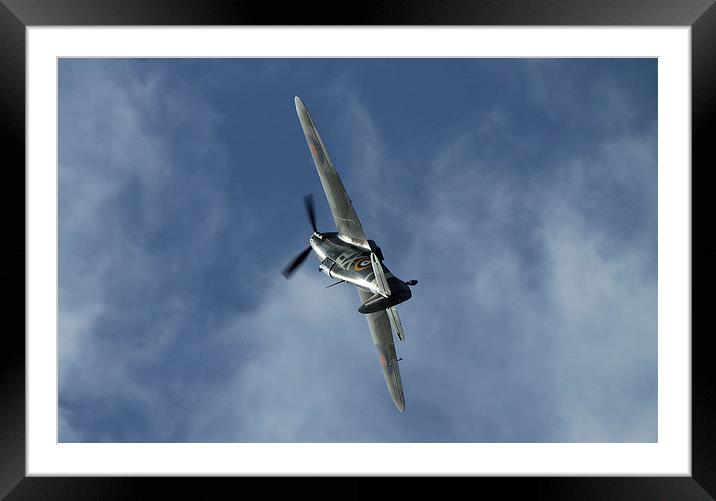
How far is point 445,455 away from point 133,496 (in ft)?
14.8

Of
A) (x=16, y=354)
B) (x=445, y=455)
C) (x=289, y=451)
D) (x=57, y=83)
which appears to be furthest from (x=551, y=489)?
(x=57, y=83)

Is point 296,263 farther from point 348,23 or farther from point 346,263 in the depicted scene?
point 348,23

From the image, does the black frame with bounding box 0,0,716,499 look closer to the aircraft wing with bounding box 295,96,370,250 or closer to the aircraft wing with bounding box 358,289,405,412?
the aircraft wing with bounding box 295,96,370,250

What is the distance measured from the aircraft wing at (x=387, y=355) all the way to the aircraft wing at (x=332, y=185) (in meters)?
2.54

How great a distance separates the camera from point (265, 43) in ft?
25.7

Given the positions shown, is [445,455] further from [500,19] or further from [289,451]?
[500,19]

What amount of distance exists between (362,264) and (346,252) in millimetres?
952

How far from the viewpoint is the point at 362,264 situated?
12.5 m

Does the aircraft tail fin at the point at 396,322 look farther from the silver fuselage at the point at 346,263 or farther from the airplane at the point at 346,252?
the silver fuselage at the point at 346,263

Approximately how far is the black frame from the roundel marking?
5.24m

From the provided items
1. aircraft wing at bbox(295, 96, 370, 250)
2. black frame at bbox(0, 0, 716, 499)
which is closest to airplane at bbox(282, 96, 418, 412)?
aircraft wing at bbox(295, 96, 370, 250)

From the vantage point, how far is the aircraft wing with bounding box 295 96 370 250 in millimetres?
12297

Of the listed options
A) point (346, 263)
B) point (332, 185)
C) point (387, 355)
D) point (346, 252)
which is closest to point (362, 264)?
point (346, 263)

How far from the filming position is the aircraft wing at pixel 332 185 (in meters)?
12.3
